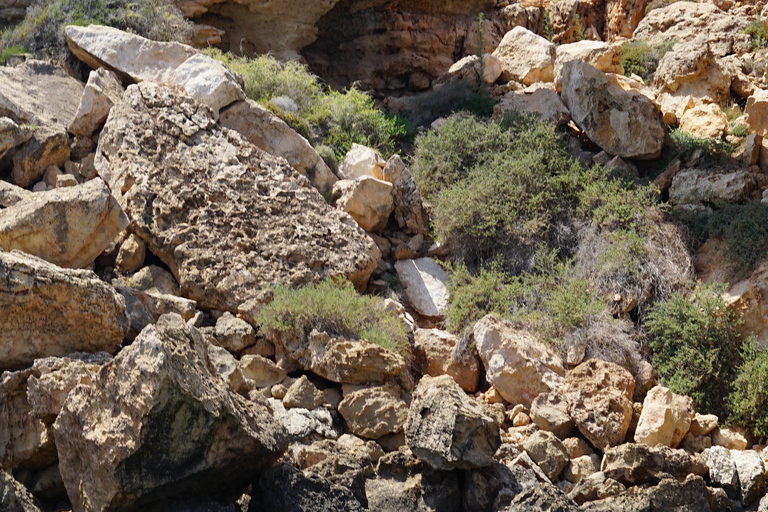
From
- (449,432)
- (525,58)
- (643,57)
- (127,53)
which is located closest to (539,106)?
(525,58)

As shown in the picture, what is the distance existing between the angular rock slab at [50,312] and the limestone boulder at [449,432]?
211cm

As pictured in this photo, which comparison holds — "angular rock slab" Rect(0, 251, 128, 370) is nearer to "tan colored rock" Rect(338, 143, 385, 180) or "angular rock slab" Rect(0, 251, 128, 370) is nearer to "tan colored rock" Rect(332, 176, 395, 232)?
"tan colored rock" Rect(332, 176, 395, 232)

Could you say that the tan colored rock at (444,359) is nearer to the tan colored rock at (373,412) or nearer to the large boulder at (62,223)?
the tan colored rock at (373,412)

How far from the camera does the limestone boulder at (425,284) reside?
7.57 m

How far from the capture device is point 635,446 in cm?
538

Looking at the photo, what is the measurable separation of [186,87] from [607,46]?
590 centimetres

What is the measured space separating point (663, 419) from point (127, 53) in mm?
6722

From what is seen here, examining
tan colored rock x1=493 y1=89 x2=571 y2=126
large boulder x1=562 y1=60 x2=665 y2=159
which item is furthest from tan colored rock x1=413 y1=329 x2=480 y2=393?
tan colored rock x1=493 y1=89 x2=571 y2=126

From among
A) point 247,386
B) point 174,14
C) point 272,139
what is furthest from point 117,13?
point 247,386

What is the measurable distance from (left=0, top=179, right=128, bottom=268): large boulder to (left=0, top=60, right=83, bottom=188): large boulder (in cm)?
144

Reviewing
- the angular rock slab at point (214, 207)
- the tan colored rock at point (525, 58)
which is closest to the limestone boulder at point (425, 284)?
the angular rock slab at point (214, 207)

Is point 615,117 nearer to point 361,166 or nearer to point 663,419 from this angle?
point 361,166

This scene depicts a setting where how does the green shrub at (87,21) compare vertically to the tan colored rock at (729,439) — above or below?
above

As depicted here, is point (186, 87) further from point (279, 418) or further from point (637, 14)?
point (637, 14)
